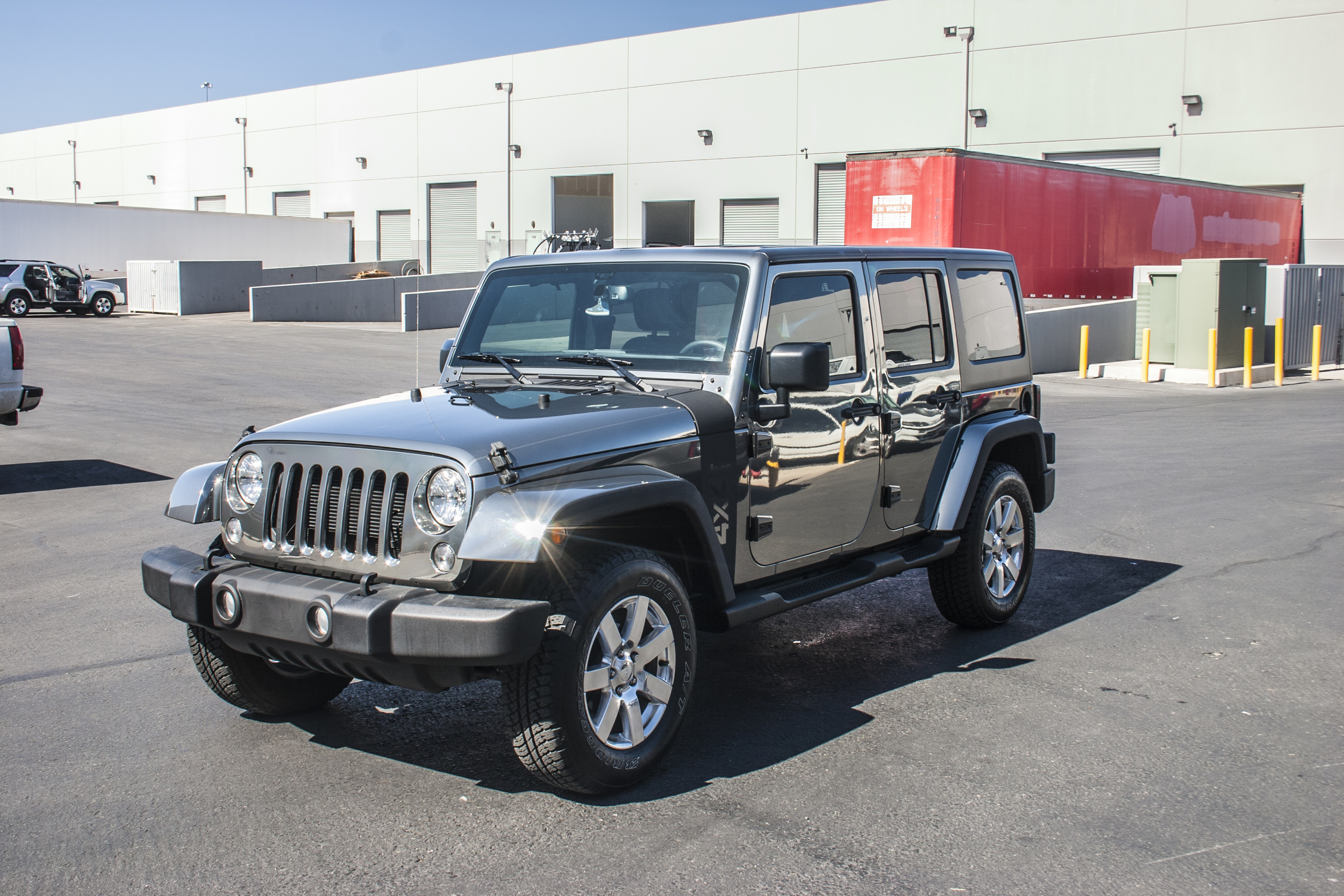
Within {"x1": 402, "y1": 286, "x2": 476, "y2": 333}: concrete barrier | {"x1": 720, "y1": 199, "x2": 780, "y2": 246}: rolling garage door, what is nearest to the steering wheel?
{"x1": 402, "y1": 286, "x2": 476, "y2": 333}: concrete barrier

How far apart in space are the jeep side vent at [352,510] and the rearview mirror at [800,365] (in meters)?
1.64

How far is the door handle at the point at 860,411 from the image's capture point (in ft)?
17.7

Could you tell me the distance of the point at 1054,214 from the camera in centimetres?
2430

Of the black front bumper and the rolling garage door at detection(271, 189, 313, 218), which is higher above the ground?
the rolling garage door at detection(271, 189, 313, 218)

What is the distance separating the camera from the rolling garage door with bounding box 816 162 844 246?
→ 4334 centimetres

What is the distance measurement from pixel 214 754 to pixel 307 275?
148 ft

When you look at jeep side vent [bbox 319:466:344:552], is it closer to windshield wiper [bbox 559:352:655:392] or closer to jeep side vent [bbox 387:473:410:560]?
jeep side vent [bbox 387:473:410:560]

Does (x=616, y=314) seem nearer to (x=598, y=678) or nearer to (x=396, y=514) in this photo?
(x=396, y=514)

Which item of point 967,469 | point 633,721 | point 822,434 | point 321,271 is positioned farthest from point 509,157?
point 633,721

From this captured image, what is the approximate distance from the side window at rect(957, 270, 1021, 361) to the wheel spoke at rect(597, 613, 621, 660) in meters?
3.01

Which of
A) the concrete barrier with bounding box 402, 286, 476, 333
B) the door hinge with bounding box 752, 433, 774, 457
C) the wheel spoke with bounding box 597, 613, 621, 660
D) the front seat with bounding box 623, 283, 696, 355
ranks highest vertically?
the concrete barrier with bounding box 402, 286, 476, 333

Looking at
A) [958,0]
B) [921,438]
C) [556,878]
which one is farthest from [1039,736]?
[958,0]

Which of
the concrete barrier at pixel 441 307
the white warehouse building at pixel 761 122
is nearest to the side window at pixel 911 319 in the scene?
the concrete barrier at pixel 441 307

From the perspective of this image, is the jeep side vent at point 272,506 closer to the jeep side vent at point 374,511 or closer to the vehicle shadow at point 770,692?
the jeep side vent at point 374,511
